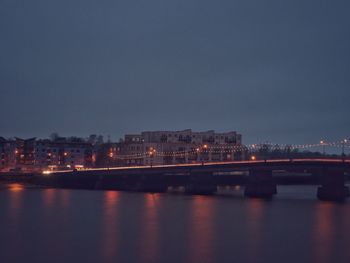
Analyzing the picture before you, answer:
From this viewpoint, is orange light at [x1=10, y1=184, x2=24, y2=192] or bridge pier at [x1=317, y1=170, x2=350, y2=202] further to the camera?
orange light at [x1=10, y1=184, x2=24, y2=192]

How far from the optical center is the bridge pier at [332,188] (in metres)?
67.0

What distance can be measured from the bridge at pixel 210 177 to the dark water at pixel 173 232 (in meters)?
8.17

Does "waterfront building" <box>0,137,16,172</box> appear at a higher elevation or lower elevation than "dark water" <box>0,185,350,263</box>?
higher

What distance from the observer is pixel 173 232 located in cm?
4009

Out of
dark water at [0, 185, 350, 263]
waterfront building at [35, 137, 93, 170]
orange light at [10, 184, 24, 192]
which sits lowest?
dark water at [0, 185, 350, 263]

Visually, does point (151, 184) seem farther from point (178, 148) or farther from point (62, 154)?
point (62, 154)

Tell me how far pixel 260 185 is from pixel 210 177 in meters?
9.65

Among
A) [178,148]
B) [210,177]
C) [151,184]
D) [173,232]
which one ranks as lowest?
[173,232]

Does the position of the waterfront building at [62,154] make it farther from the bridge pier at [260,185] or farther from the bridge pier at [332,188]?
the bridge pier at [332,188]

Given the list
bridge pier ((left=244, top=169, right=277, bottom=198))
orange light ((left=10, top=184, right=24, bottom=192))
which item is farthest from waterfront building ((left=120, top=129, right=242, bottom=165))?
bridge pier ((left=244, top=169, right=277, bottom=198))

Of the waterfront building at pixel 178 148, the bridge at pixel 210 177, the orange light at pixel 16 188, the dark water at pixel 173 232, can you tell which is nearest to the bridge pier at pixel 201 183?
the bridge at pixel 210 177

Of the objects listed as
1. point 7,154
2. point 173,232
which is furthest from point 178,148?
point 173,232

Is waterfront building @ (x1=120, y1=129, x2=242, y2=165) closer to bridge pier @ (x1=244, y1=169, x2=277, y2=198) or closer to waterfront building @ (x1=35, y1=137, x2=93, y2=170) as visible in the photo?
waterfront building @ (x1=35, y1=137, x2=93, y2=170)

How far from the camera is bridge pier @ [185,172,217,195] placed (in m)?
79.4
